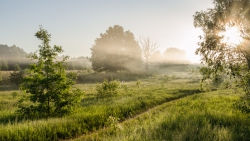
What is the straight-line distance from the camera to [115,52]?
61875 mm

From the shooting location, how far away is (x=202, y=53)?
13.9 meters

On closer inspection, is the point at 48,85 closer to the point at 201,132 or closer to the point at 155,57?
the point at 201,132

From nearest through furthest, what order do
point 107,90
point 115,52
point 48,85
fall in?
1. point 48,85
2. point 107,90
3. point 115,52

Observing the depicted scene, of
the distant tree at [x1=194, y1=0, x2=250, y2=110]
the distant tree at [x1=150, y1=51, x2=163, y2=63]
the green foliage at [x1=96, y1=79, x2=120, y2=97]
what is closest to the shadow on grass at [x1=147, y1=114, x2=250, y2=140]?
the distant tree at [x1=194, y1=0, x2=250, y2=110]

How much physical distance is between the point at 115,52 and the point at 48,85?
51.6 metres

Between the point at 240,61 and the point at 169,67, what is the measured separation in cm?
9289

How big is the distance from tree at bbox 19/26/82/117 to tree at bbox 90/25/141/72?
48898 mm

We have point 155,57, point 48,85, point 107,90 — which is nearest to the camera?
point 48,85

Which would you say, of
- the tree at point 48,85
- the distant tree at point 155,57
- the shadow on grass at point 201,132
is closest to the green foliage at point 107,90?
the tree at point 48,85

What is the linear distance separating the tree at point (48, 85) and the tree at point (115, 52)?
48.9 meters

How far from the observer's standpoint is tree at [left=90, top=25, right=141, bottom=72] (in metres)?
60.3

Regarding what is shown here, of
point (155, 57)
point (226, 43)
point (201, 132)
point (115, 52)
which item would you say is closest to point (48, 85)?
point (201, 132)

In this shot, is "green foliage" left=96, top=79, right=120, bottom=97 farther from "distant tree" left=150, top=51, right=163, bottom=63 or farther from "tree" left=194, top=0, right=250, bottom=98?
"distant tree" left=150, top=51, right=163, bottom=63

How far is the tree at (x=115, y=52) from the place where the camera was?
2376 inches
